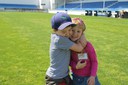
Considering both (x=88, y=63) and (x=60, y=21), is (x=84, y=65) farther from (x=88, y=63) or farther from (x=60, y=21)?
(x=60, y=21)

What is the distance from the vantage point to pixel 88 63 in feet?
9.98

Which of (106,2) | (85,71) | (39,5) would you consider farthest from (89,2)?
(85,71)

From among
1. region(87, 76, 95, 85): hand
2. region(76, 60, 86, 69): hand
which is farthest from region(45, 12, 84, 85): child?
region(87, 76, 95, 85): hand

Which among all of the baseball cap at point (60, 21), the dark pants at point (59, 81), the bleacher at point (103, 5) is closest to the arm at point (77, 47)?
the baseball cap at point (60, 21)

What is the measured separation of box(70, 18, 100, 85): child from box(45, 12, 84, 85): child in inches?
2.7

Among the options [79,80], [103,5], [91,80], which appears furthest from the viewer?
[103,5]

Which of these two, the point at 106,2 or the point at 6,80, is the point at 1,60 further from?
the point at 106,2

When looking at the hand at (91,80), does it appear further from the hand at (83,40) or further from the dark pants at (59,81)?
the hand at (83,40)

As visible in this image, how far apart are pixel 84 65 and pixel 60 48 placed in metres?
0.30

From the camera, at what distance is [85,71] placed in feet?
10.1

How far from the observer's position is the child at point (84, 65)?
9.77 feet

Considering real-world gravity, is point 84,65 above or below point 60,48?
below

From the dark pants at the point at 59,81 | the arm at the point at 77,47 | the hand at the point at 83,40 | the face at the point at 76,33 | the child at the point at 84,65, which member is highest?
the face at the point at 76,33

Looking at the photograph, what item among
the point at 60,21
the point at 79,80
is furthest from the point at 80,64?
the point at 60,21
